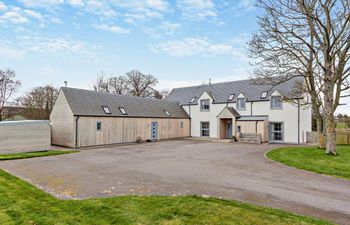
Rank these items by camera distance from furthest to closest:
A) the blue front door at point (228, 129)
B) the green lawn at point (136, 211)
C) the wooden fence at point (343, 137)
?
the blue front door at point (228, 129), the wooden fence at point (343, 137), the green lawn at point (136, 211)

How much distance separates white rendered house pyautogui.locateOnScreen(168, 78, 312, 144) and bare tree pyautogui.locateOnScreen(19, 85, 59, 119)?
63.6 ft

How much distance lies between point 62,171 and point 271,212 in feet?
27.7

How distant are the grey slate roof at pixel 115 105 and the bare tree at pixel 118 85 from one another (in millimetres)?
18284

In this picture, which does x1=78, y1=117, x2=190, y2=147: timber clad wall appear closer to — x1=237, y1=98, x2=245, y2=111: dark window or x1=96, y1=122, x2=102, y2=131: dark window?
x1=96, y1=122, x2=102, y2=131: dark window

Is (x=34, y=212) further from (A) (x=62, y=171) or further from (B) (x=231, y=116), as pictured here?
(B) (x=231, y=116)

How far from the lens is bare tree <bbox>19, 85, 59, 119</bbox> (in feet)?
101

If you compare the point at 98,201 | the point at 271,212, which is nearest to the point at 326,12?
the point at 271,212

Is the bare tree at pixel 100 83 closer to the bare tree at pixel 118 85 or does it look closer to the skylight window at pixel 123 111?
the bare tree at pixel 118 85

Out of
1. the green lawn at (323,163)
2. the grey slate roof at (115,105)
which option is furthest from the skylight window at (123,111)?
the green lawn at (323,163)

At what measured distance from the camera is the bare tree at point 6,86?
30.8m

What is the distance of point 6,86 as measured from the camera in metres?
31.1

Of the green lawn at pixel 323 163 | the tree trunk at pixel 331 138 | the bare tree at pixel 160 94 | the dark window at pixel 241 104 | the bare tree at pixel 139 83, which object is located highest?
the bare tree at pixel 139 83

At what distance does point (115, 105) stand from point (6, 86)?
20153 millimetres

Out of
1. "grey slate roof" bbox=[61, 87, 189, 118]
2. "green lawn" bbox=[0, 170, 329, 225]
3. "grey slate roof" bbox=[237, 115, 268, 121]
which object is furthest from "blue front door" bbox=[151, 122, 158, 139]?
"green lawn" bbox=[0, 170, 329, 225]
